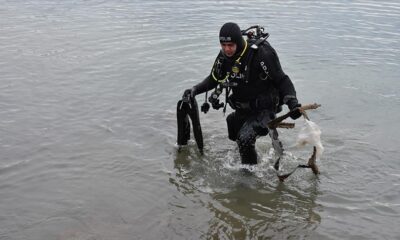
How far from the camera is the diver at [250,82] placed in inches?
212

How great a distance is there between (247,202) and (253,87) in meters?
1.44

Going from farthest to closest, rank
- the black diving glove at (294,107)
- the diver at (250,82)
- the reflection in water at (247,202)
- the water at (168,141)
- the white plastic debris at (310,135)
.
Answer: the diver at (250,82)
the white plastic debris at (310,135)
the black diving glove at (294,107)
the water at (168,141)
the reflection in water at (247,202)

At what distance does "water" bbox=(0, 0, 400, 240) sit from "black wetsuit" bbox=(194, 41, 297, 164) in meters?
0.63

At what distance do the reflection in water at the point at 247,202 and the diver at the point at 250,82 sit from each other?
485 mm

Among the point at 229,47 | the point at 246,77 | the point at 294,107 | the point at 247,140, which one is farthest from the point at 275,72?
the point at 247,140

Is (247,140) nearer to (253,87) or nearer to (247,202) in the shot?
(253,87)

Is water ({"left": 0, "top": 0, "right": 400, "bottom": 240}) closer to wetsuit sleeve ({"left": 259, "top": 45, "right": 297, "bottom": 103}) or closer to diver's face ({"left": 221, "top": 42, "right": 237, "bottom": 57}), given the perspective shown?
wetsuit sleeve ({"left": 259, "top": 45, "right": 297, "bottom": 103})

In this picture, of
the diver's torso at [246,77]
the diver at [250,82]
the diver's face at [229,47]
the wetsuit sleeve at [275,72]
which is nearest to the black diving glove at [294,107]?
the diver at [250,82]

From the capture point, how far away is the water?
4.96 m

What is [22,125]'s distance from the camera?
7.46 metres

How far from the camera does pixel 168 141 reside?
A: 7137 mm

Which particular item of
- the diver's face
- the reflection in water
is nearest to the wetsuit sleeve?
the diver's face

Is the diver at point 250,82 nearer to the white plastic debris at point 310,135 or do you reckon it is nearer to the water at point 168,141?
the white plastic debris at point 310,135

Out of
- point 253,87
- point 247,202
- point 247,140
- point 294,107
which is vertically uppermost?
point 253,87
